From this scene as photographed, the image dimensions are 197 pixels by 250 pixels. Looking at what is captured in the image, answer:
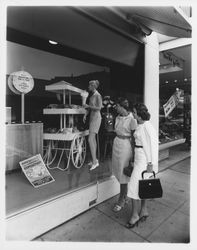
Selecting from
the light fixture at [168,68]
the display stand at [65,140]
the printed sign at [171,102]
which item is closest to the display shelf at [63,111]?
the display stand at [65,140]

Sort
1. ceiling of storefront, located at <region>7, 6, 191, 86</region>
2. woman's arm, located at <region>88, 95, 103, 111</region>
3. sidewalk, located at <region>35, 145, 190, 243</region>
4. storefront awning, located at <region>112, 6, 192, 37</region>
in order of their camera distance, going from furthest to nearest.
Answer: woman's arm, located at <region>88, 95, 103, 111</region> → storefront awning, located at <region>112, 6, 192, 37</region> → ceiling of storefront, located at <region>7, 6, 191, 86</region> → sidewalk, located at <region>35, 145, 190, 243</region>

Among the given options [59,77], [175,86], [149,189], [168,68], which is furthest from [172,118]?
[149,189]

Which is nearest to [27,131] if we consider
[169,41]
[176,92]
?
[169,41]

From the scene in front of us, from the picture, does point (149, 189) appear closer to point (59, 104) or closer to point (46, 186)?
point (46, 186)

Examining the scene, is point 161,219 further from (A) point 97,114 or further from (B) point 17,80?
(B) point 17,80

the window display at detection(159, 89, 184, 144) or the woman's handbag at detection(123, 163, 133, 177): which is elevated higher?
the window display at detection(159, 89, 184, 144)

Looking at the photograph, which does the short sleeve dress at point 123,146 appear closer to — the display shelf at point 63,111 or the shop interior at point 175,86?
the display shelf at point 63,111

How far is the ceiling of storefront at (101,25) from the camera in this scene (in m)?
2.78

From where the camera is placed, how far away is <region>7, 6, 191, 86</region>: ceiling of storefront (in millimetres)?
2779

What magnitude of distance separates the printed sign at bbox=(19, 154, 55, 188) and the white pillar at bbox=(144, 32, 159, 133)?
2.92 meters

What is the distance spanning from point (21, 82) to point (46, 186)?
241cm

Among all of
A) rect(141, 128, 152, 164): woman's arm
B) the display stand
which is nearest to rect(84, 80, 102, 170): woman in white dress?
the display stand

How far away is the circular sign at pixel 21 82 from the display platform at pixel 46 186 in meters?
1.86

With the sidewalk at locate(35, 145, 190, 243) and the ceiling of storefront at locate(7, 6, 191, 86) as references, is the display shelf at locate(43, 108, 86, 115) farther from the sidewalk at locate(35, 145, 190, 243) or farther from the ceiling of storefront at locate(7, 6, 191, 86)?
the sidewalk at locate(35, 145, 190, 243)
